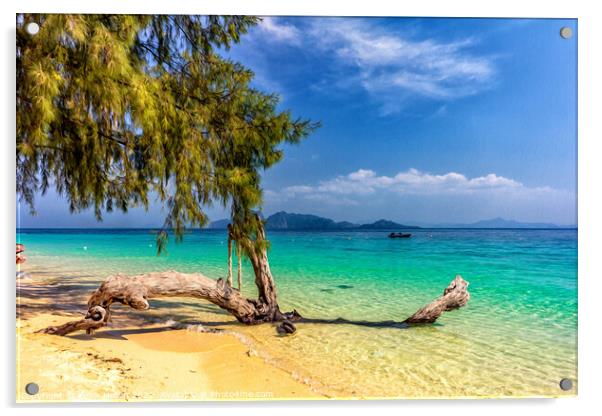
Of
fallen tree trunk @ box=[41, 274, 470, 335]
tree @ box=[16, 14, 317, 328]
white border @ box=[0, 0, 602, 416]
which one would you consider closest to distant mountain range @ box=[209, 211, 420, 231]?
tree @ box=[16, 14, 317, 328]

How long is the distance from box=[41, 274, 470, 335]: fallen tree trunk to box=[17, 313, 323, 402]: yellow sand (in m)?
0.12

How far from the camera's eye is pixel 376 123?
2152mm

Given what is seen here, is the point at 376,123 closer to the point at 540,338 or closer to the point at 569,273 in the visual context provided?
the point at 569,273

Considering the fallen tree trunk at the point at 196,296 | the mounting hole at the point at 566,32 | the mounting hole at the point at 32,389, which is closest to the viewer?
the mounting hole at the point at 32,389

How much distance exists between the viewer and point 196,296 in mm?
2273

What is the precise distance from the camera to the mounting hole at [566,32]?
1934 millimetres

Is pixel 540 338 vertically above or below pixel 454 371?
above

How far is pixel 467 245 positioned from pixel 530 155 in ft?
2.32

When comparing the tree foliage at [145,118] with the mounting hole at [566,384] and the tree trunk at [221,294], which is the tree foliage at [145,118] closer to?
the tree trunk at [221,294]

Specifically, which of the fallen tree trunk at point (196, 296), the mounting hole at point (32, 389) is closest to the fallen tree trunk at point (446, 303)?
the fallen tree trunk at point (196, 296)

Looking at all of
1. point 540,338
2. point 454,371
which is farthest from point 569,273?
point 454,371

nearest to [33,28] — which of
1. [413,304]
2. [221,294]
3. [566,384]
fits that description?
[221,294]

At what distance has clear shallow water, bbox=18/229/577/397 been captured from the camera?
1.95 meters
